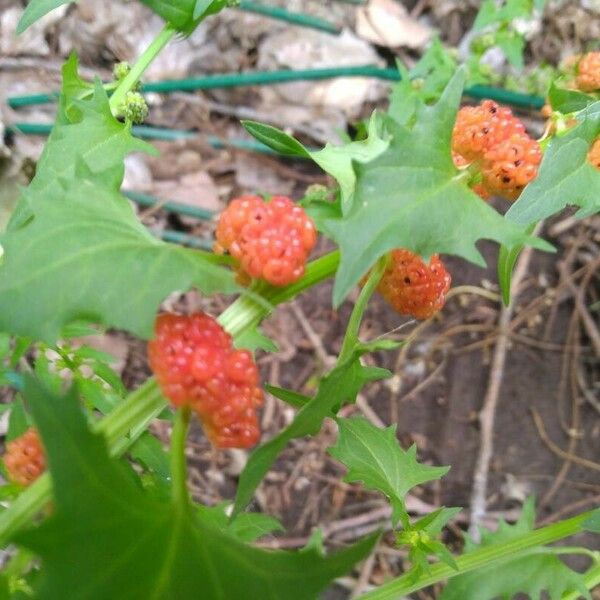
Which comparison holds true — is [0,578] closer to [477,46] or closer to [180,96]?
[477,46]

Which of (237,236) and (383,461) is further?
(383,461)

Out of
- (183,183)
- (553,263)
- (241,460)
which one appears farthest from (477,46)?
(241,460)

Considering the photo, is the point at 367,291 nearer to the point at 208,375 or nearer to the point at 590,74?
the point at 208,375

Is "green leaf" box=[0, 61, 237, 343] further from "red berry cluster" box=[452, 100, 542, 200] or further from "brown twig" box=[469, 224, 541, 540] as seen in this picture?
"brown twig" box=[469, 224, 541, 540]

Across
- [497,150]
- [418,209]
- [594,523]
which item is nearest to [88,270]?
[418,209]

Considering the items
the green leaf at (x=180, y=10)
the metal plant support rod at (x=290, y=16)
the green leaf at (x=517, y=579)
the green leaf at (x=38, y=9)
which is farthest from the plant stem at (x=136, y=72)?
the metal plant support rod at (x=290, y=16)

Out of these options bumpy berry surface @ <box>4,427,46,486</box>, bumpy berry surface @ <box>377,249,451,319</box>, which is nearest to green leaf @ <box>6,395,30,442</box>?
bumpy berry surface @ <box>4,427,46,486</box>

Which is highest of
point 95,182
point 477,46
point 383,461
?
point 477,46
